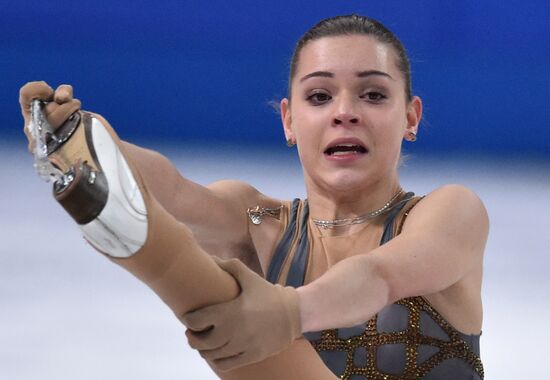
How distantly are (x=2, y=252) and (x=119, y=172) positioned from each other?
78.6 inches

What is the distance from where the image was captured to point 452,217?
186 cm

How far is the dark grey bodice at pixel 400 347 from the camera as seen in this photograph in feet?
6.36

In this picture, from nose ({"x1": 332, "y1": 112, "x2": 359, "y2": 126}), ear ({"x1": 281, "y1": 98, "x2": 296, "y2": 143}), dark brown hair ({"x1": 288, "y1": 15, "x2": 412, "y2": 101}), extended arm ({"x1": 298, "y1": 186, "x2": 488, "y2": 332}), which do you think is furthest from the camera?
ear ({"x1": 281, "y1": 98, "x2": 296, "y2": 143})

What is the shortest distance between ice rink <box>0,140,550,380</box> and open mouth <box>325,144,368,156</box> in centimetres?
72

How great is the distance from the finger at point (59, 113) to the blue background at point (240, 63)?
2.97m

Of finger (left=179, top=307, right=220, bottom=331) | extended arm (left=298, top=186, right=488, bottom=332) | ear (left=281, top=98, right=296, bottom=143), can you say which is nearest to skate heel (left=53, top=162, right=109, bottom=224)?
finger (left=179, top=307, right=220, bottom=331)

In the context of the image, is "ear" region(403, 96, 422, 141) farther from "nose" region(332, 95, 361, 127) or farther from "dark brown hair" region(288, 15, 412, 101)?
"nose" region(332, 95, 361, 127)

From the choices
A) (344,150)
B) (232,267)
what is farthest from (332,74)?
(232,267)

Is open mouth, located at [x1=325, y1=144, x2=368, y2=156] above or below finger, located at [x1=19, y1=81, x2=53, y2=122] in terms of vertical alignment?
above

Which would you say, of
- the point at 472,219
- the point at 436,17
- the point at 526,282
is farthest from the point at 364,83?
the point at 436,17

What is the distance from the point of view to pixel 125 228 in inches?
54.4

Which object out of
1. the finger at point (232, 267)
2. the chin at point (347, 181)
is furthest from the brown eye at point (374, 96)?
the finger at point (232, 267)

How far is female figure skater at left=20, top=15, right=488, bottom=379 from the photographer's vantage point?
142cm

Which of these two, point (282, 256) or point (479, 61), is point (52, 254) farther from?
point (479, 61)
